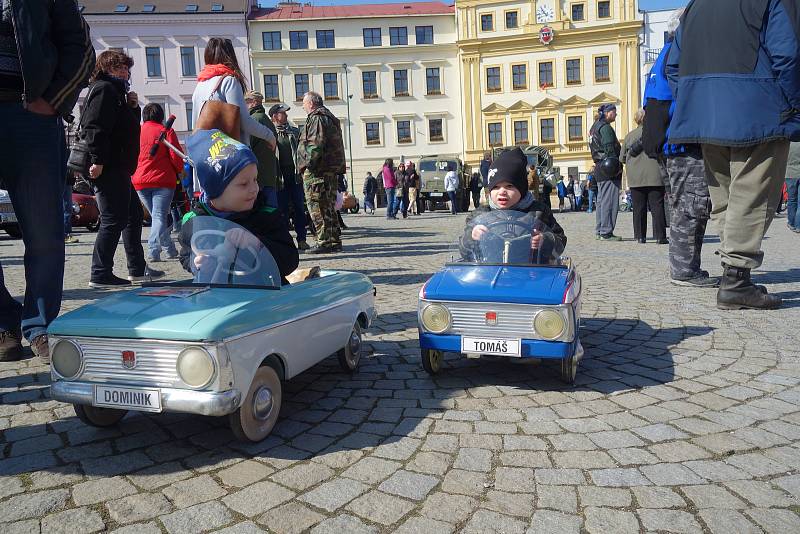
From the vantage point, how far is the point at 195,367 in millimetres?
2535

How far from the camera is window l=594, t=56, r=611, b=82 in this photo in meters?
51.3

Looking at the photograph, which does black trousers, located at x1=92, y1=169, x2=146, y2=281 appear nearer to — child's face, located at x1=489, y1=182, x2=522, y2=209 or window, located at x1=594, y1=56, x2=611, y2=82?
child's face, located at x1=489, y1=182, x2=522, y2=209

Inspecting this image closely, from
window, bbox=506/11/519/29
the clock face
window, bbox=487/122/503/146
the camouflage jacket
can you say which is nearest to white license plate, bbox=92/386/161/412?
the camouflage jacket

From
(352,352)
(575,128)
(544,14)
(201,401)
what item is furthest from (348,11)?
(201,401)

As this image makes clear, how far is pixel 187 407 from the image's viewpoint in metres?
2.53

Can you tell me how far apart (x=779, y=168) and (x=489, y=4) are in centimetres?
5071

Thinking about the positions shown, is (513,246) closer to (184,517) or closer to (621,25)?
(184,517)

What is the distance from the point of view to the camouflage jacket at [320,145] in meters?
9.02

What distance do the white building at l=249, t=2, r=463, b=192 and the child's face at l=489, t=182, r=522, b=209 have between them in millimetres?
48147

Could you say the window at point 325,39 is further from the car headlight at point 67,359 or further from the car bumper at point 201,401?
the car bumper at point 201,401

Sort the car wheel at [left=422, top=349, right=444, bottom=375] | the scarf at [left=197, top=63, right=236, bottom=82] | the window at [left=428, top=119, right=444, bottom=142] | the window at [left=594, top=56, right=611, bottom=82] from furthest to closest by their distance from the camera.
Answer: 1. the window at [left=428, top=119, right=444, bottom=142]
2. the window at [left=594, top=56, right=611, bottom=82]
3. the scarf at [left=197, top=63, right=236, bottom=82]
4. the car wheel at [left=422, top=349, right=444, bottom=375]

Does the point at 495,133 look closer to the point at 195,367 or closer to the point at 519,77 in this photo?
the point at 519,77

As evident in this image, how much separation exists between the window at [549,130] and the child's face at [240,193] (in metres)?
51.7

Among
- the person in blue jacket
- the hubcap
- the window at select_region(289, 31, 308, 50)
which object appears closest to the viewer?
the hubcap
